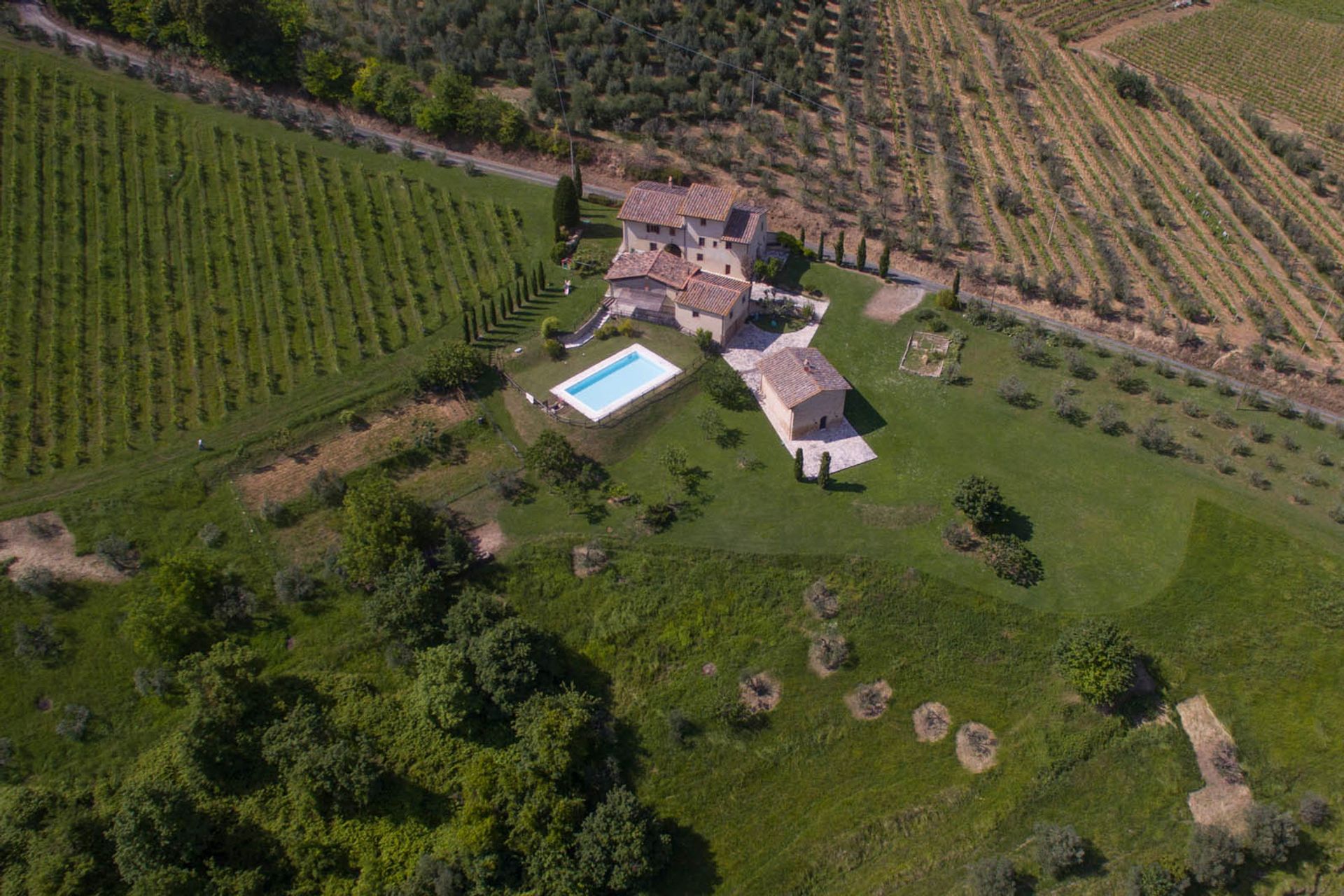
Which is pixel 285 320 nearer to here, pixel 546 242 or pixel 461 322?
pixel 461 322

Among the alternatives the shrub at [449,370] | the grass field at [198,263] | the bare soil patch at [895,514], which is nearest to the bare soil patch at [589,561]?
the bare soil patch at [895,514]

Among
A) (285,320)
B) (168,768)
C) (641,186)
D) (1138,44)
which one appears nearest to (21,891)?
(168,768)

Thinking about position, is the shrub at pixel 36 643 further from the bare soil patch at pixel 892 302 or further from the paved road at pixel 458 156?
the bare soil patch at pixel 892 302

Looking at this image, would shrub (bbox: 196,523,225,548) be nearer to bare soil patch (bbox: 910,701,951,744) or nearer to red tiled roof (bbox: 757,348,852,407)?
red tiled roof (bbox: 757,348,852,407)

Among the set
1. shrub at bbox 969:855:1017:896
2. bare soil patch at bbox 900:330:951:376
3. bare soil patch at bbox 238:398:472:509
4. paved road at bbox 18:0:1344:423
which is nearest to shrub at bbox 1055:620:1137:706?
shrub at bbox 969:855:1017:896

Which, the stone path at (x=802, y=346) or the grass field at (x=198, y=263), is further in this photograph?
the grass field at (x=198, y=263)

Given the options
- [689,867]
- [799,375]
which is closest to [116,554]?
[689,867]
